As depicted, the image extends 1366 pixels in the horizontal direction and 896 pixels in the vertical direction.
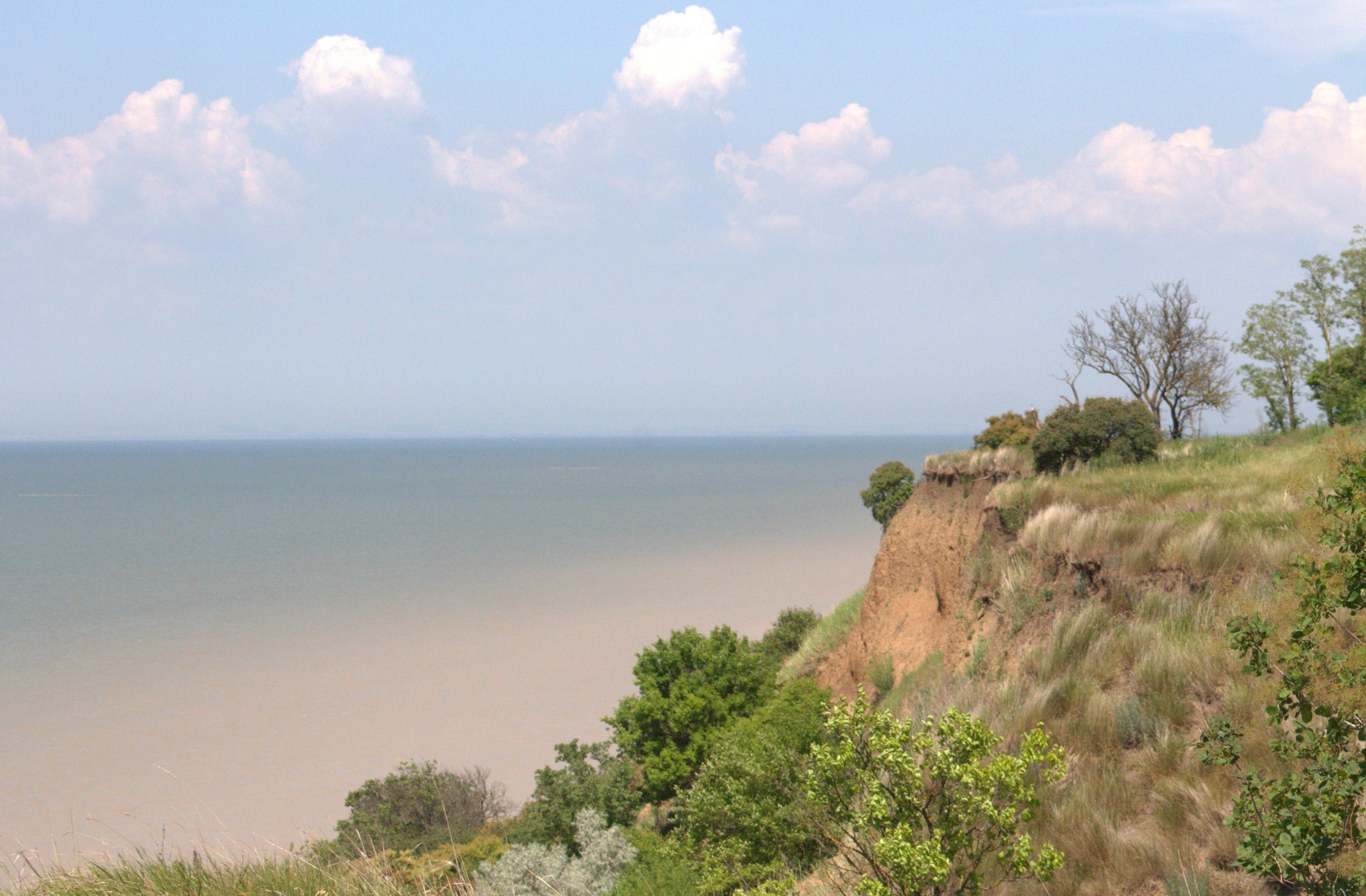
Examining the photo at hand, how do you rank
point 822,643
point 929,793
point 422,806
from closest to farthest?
1. point 929,793
2. point 422,806
3. point 822,643

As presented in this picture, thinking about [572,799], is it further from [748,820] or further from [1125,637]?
[1125,637]

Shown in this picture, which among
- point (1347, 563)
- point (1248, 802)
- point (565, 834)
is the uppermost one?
point (1347, 563)

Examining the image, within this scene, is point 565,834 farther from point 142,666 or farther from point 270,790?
point 142,666

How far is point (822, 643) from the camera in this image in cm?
3078

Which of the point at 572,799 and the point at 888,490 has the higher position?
the point at 888,490

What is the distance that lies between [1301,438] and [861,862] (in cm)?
2165

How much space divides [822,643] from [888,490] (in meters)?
24.7

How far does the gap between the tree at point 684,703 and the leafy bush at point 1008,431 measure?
1213cm

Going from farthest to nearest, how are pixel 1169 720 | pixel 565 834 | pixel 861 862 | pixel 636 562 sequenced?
1. pixel 636 562
2. pixel 565 834
3. pixel 1169 720
4. pixel 861 862

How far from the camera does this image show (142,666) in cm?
4969

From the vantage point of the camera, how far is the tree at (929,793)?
5508mm

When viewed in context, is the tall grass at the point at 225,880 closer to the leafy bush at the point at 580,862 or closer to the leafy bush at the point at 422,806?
the leafy bush at the point at 580,862

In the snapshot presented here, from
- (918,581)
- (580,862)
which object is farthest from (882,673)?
(580,862)

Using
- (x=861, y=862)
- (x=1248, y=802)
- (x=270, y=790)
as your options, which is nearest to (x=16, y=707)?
(x=270, y=790)
